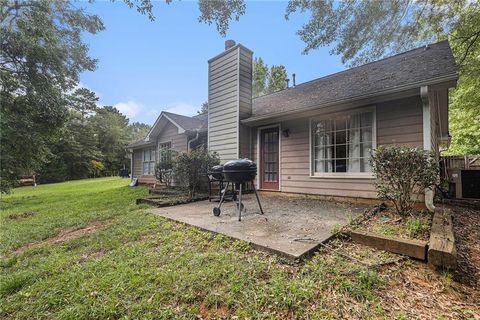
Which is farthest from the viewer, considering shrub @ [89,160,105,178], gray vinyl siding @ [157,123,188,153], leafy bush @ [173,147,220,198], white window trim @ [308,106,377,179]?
shrub @ [89,160,105,178]

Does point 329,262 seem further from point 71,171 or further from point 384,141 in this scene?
point 71,171

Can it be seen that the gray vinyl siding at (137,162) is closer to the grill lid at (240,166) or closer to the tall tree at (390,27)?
the grill lid at (240,166)

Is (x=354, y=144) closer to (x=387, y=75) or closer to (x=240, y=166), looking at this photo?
(x=387, y=75)

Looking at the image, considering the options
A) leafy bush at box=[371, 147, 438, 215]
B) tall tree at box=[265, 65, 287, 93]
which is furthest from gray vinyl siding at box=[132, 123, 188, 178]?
tall tree at box=[265, 65, 287, 93]

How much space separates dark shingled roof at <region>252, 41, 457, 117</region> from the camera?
4355 millimetres

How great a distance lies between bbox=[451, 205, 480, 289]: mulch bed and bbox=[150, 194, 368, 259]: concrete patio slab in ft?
3.91

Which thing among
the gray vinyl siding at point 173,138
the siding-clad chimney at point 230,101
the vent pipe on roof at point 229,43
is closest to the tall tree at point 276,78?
the gray vinyl siding at point 173,138

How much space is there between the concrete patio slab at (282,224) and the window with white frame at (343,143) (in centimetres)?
96

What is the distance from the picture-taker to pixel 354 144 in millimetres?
5242

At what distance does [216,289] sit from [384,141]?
459 cm

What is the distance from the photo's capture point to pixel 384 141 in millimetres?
4750

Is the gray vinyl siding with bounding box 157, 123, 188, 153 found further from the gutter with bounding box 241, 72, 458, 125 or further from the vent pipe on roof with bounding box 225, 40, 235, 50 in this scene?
the gutter with bounding box 241, 72, 458, 125

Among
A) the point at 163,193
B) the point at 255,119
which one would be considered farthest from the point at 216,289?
the point at 163,193

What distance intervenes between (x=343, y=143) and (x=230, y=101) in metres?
3.73
